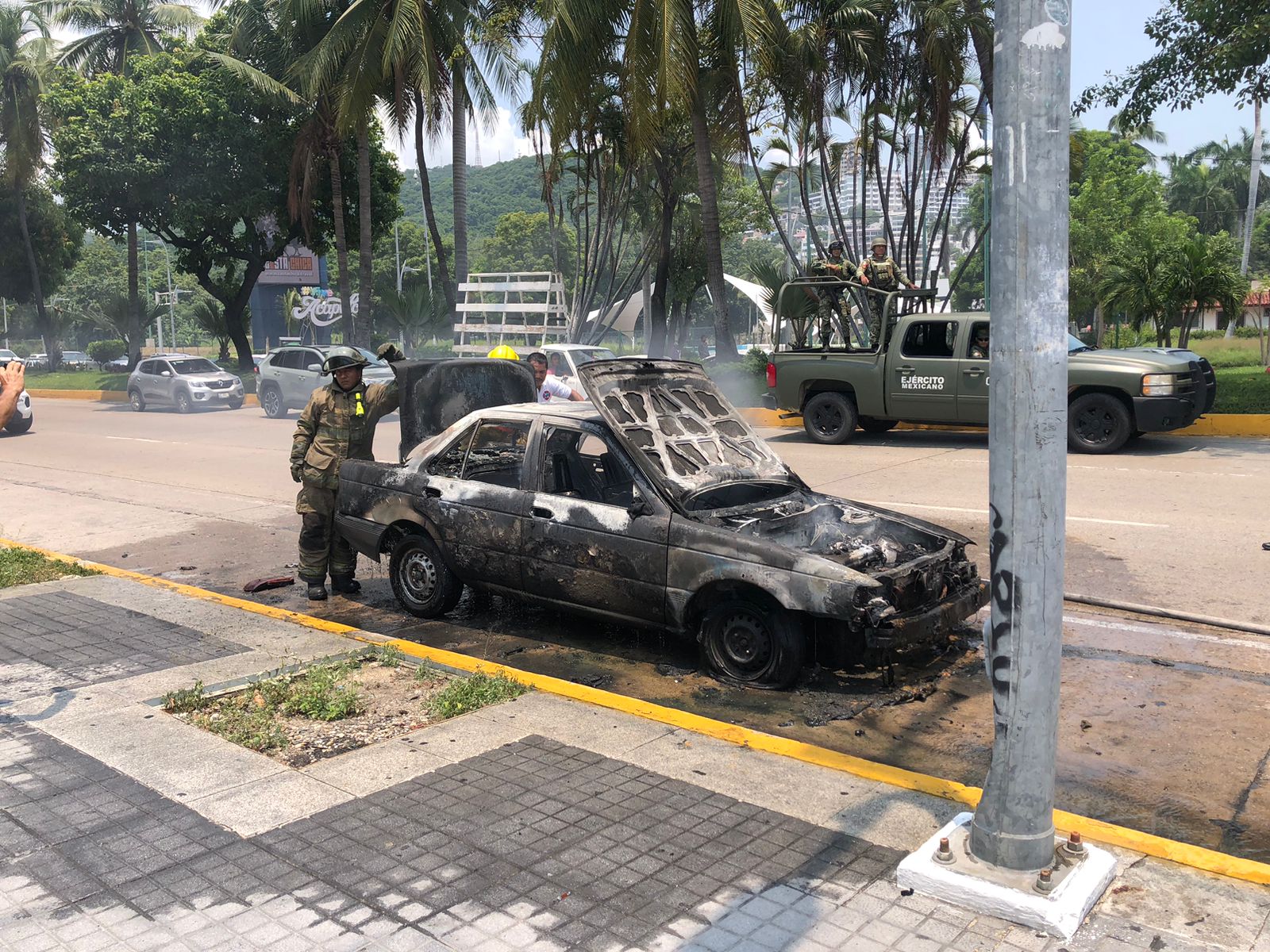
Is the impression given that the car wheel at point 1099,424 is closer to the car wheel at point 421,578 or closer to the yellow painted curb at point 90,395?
the car wheel at point 421,578

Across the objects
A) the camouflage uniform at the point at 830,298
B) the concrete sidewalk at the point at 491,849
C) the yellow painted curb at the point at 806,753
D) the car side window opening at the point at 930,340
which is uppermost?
the camouflage uniform at the point at 830,298

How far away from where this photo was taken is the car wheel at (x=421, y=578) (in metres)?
7.25

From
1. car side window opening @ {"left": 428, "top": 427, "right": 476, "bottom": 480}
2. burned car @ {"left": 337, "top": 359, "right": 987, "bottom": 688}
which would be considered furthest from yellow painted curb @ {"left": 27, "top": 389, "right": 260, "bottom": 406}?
burned car @ {"left": 337, "top": 359, "right": 987, "bottom": 688}

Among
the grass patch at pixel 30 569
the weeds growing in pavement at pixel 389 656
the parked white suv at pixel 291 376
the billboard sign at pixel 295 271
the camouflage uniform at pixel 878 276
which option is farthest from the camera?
the billboard sign at pixel 295 271

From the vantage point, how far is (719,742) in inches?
196

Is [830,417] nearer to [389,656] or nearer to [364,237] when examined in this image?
[389,656]

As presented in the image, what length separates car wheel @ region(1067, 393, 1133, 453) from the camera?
531 inches

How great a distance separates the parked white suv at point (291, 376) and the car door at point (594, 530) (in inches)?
725

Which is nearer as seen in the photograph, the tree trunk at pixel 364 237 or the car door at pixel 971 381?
the car door at pixel 971 381

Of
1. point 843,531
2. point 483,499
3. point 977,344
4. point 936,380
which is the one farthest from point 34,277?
point 843,531

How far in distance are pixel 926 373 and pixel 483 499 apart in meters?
9.59

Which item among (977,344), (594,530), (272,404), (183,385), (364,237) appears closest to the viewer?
(594,530)

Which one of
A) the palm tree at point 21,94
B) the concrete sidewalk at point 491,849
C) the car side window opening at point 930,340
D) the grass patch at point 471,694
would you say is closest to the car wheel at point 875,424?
the car side window opening at point 930,340

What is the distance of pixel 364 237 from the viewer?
96.1 ft
